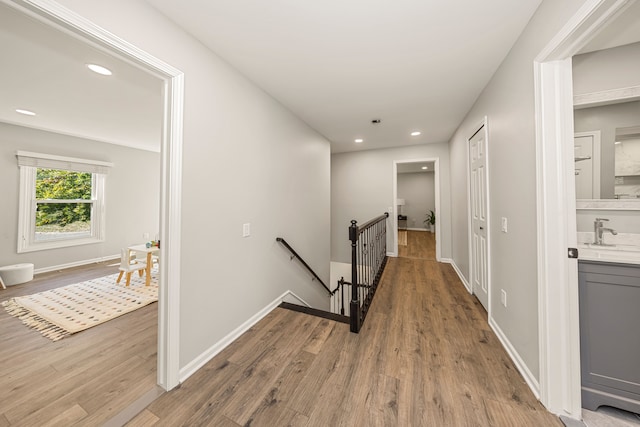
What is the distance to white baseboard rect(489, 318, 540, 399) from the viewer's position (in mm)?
1384

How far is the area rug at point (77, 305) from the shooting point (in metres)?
2.35

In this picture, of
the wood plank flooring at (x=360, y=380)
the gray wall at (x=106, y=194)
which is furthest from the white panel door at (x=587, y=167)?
the gray wall at (x=106, y=194)

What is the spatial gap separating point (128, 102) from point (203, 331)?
3.01 metres

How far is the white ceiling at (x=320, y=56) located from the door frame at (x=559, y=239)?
0.58 m

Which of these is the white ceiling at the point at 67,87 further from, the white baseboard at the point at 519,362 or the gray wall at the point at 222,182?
the white baseboard at the point at 519,362

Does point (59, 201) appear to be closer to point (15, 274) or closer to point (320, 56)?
point (15, 274)

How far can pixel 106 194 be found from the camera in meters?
4.68

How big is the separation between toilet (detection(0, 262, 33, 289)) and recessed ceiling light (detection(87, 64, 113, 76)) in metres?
3.71

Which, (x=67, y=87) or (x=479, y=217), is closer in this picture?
(x=67, y=87)

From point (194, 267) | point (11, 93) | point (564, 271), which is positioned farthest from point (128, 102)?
point (564, 271)

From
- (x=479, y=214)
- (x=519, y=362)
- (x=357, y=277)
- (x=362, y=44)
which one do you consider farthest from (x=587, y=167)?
(x=357, y=277)

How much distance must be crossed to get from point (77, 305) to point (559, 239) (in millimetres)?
4833

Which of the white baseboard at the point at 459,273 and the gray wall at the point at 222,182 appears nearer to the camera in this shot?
the gray wall at the point at 222,182

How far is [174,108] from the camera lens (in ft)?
4.87
